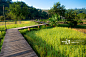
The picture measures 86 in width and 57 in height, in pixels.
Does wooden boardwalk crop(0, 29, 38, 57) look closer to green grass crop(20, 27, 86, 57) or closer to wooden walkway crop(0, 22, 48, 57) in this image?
wooden walkway crop(0, 22, 48, 57)

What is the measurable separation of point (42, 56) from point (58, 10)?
28799 millimetres

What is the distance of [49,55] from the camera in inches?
157

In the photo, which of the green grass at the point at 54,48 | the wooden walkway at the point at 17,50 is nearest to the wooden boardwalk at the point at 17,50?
the wooden walkway at the point at 17,50

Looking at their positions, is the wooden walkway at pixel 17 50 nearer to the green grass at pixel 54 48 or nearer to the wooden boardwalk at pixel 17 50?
the wooden boardwalk at pixel 17 50

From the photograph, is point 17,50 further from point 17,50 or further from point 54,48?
point 54,48

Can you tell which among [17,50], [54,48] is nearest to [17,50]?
[17,50]

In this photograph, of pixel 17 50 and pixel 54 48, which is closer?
pixel 17 50

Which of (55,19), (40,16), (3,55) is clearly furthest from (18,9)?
(40,16)

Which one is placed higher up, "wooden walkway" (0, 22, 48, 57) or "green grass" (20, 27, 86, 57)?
"wooden walkway" (0, 22, 48, 57)

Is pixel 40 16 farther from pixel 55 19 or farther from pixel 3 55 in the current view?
pixel 3 55

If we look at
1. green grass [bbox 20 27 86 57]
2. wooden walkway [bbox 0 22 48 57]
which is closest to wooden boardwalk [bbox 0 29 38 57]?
wooden walkway [bbox 0 22 48 57]

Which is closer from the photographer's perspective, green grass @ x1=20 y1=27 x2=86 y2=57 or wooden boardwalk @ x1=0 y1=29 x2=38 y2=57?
wooden boardwalk @ x1=0 y1=29 x2=38 y2=57

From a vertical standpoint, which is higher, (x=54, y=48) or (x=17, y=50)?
(x=17, y=50)

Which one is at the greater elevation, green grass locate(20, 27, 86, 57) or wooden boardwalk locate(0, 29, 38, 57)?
wooden boardwalk locate(0, 29, 38, 57)
